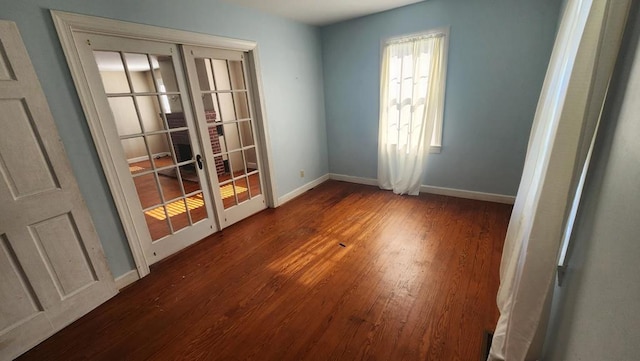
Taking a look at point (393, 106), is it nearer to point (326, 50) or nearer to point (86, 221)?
point (326, 50)

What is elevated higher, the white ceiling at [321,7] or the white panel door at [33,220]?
the white ceiling at [321,7]

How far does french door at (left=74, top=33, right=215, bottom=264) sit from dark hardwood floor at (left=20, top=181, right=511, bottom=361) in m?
0.30

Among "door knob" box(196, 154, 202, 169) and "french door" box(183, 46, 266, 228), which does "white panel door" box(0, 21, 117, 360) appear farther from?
"french door" box(183, 46, 266, 228)

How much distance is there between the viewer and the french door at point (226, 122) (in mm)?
2673

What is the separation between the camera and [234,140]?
10.4 feet

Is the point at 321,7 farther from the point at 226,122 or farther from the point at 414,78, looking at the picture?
the point at 226,122

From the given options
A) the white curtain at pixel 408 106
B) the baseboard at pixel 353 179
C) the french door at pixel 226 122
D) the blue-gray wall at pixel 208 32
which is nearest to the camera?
the blue-gray wall at pixel 208 32

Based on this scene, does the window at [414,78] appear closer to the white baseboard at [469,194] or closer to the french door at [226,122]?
the white baseboard at [469,194]

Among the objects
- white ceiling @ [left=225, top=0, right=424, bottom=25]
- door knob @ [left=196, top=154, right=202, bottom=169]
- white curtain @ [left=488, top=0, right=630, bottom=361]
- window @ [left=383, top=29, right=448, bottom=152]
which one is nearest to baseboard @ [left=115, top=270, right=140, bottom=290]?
door knob @ [left=196, top=154, right=202, bottom=169]

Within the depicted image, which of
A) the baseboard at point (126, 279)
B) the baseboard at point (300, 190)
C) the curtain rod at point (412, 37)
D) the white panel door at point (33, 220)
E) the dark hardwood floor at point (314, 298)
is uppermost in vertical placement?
the curtain rod at point (412, 37)

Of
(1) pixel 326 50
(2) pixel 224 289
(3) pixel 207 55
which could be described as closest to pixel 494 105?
(1) pixel 326 50

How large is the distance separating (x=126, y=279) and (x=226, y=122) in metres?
1.78

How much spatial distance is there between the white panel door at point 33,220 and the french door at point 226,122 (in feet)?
3.77

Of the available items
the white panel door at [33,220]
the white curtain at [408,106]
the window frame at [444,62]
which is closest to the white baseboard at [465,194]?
the white curtain at [408,106]
